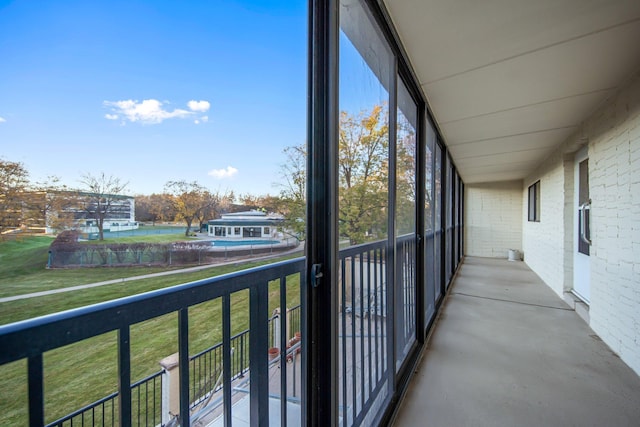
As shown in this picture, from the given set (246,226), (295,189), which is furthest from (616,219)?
(246,226)

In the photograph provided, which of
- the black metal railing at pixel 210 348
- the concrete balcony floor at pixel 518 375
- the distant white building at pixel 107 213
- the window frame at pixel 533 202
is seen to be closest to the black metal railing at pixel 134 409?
the black metal railing at pixel 210 348

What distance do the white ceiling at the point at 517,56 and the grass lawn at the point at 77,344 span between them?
1.62 m

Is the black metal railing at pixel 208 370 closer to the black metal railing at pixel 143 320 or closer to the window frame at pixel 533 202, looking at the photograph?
the black metal railing at pixel 143 320

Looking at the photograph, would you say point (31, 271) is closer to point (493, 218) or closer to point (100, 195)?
point (100, 195)

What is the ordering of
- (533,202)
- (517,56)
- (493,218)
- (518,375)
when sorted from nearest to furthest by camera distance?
(517,56), (518,375), (533,202), (493,218)

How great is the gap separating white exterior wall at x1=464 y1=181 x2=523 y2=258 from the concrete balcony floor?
440 cm

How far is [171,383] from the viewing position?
2.05 ft

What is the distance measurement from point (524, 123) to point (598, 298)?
1886 mm

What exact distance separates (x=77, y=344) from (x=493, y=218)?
8721 millimetres

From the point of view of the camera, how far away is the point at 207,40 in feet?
2.25

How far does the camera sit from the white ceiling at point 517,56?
1413mm

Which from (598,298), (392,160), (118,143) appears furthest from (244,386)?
(598,298)

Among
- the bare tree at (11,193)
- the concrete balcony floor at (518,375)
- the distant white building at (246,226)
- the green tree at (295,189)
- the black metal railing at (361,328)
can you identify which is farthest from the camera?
the concrete balcony floor at (518,375)

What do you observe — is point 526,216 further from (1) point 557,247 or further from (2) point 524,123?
(2) point 524,123
